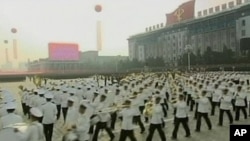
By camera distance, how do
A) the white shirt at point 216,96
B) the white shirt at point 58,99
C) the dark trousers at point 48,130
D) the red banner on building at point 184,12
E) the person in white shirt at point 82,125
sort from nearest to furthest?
1. the person in white shirt at point 82,125
2. the dark trousers at point 48,130
3. the white shirt at point 58,99
4. the white shirt at point 216,96
5. the red banner on building at point 184,12

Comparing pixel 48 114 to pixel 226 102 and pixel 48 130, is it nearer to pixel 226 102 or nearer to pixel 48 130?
pixel 48 130

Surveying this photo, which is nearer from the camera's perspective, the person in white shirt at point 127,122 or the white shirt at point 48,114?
the person in white shirt at point 127,122

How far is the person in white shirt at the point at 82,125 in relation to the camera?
24.6 feet

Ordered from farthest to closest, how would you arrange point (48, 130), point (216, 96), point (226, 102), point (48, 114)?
point (216, 96), point (226, 102), point (48, 130), point (48, 114)

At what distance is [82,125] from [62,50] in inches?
3194

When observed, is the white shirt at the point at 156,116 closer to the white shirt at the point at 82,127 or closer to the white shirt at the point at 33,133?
the white shirt at the point at 82,127

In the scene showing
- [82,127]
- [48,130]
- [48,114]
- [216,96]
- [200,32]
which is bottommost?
[48,130]

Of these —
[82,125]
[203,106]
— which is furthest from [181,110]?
[82,125]

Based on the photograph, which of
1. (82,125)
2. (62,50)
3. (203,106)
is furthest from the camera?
(62,50)

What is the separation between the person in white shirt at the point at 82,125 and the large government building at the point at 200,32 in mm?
52045

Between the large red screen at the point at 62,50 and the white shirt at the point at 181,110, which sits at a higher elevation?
the large red screen at the point at 62,50

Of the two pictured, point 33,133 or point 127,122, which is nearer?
point 33,133

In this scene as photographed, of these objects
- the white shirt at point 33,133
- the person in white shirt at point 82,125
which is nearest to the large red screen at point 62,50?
the person in white shirt at point 82,125

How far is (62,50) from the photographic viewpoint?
87.7 meters
